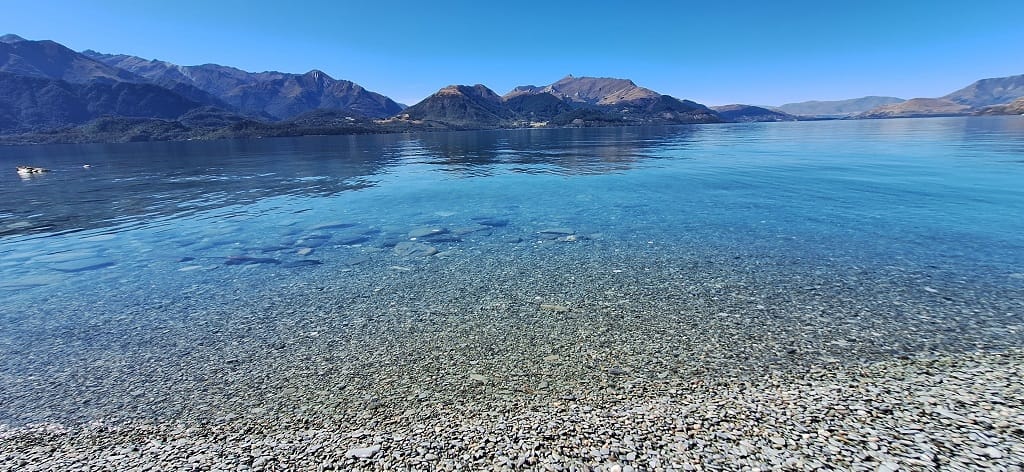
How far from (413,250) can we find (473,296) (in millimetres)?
6990

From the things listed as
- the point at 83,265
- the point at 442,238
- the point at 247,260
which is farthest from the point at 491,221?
the point at 83,265

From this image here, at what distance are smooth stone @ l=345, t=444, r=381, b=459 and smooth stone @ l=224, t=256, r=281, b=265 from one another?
14.2 meters

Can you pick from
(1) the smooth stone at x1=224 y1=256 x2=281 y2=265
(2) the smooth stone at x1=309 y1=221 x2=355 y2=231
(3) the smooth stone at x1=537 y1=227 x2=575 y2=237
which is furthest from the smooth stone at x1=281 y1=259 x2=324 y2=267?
(3) the smooth stone at x1=537 y1=227 x2=575 y2=237

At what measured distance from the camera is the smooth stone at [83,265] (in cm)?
1894

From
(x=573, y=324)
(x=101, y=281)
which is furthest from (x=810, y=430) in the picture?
(x=101, y=281)

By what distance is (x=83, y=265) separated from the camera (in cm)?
1938

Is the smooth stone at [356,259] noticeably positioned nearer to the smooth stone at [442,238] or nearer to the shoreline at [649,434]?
the smooth stone at [442,238]

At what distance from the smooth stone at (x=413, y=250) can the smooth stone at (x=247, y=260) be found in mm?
5280

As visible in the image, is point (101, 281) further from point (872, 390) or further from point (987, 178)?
point (987, 178)

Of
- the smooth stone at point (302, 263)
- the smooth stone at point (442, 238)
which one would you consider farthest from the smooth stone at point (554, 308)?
the smooth stone at point (302, 263)

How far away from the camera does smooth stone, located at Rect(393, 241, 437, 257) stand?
20228 mm

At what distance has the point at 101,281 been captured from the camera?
17250 millimetres

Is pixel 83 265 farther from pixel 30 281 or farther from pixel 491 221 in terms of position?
pixel 491 221

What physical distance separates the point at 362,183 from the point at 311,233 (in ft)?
78.4
